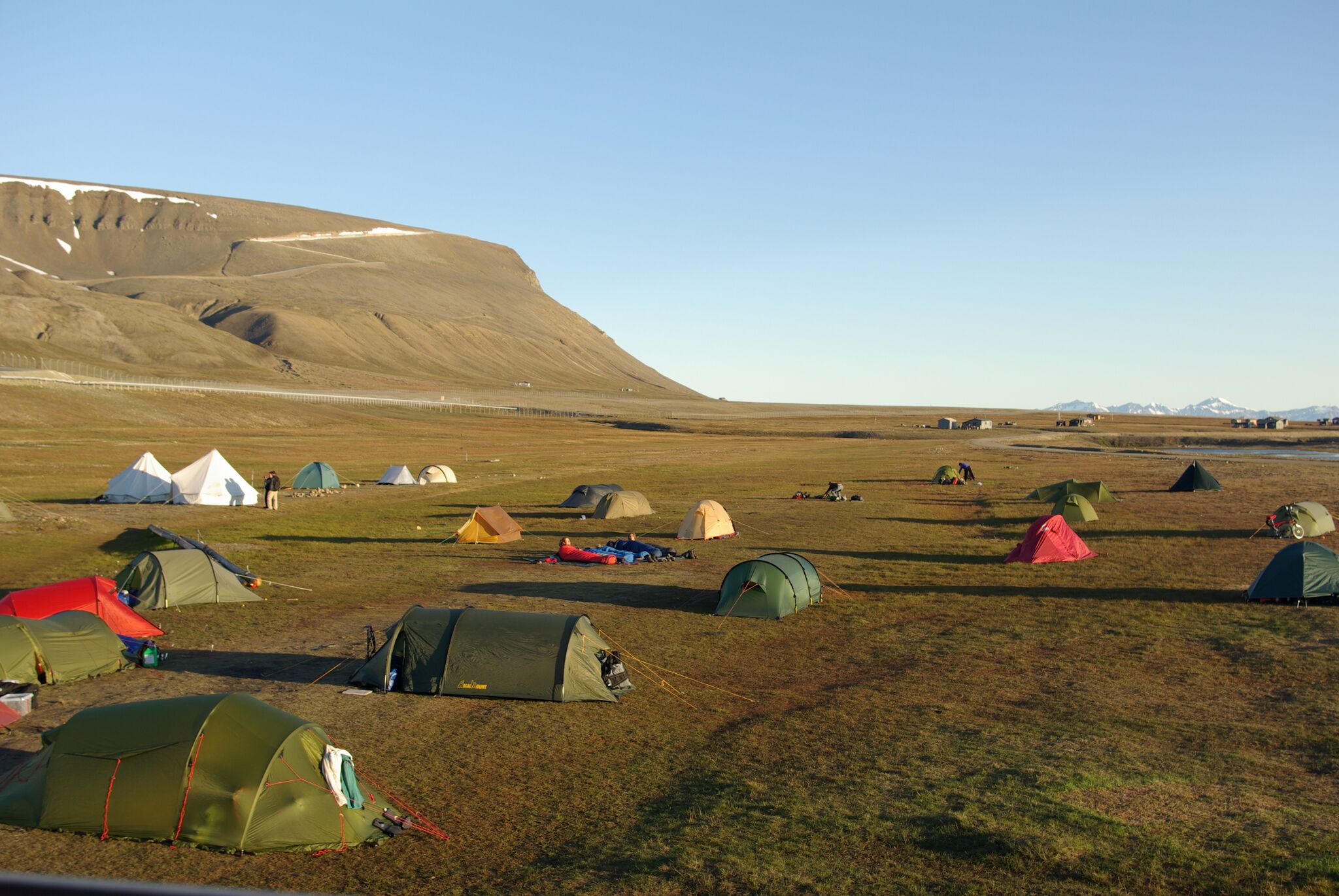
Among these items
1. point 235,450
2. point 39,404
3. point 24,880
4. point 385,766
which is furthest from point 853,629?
point 39,404

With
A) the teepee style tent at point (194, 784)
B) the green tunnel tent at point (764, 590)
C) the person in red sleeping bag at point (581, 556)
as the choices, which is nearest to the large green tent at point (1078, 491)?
the person in red sleeping bag at point (581, 556)

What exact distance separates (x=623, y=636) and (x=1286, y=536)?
26.1 meters

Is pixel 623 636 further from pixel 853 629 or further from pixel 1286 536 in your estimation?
pixel 1286 536

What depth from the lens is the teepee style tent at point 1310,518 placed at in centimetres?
3362

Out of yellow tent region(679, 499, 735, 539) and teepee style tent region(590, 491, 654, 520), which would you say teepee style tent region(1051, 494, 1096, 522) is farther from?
teepee style tent region(590, 491, 654, 520)

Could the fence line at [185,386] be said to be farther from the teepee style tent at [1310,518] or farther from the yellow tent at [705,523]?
the teepee style tent at [1310,518]

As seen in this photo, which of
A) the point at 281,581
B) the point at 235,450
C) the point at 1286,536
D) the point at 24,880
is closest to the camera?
the point at 24,880

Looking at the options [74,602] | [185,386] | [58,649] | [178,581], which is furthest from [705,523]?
[185,386]

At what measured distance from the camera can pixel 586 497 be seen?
146 feet

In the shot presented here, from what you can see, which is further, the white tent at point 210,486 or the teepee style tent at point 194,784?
the white tent at point 210,486

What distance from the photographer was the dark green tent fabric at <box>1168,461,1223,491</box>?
168 ft

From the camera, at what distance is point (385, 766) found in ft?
43.1

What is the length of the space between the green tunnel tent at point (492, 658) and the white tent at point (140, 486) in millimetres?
31908

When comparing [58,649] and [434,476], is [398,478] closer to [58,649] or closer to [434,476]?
[434,476]
